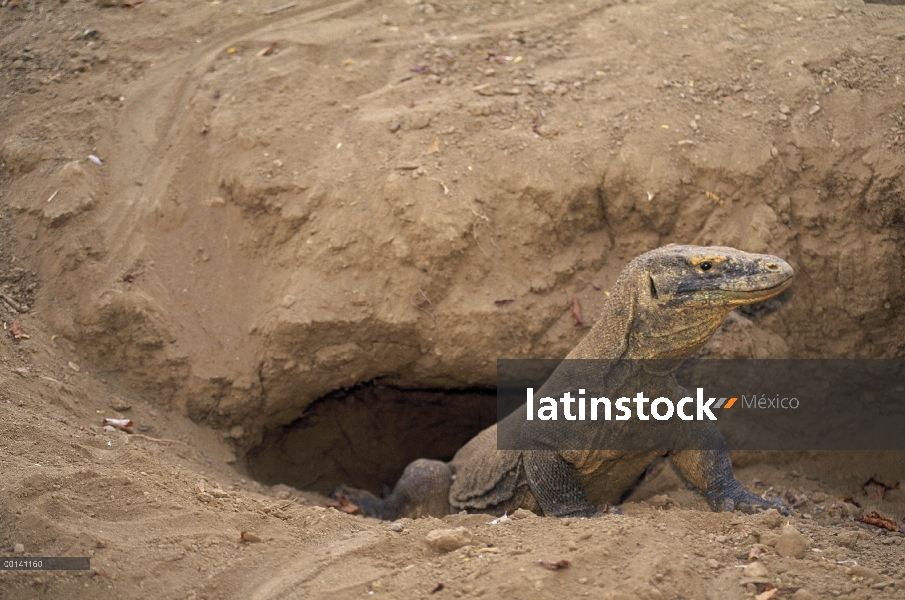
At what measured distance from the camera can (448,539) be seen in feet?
11.6

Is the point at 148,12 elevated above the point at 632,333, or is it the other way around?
the point at 148,12

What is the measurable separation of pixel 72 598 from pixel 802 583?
2.98m

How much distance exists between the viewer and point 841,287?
604 centimetres

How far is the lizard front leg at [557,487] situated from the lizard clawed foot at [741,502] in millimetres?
757

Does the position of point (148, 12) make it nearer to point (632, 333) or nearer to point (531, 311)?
point (531, 311)

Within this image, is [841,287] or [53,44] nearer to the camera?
[841,287]

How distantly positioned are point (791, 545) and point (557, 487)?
1.53 metres

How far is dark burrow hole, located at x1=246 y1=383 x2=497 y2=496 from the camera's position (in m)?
7.08

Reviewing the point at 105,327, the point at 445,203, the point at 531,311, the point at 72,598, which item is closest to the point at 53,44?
the point at 105,327

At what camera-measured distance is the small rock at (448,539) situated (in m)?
3.53
